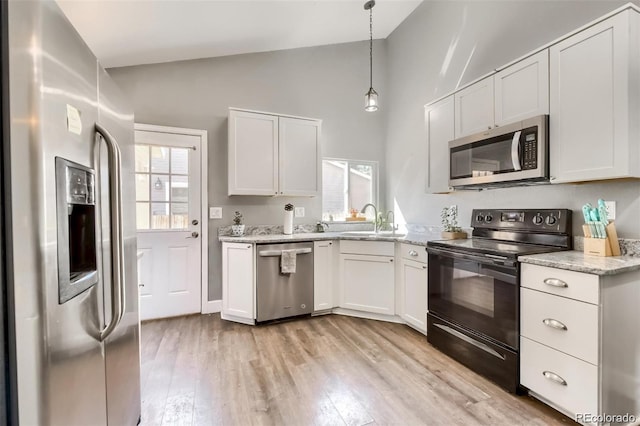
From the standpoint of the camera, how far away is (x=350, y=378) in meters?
2.05

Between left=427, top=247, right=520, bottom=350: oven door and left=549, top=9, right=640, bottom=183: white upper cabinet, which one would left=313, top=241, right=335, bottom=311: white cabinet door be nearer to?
left=427, top=247, right=520, bottom=350: oven door

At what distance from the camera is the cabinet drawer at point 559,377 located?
1.52 m

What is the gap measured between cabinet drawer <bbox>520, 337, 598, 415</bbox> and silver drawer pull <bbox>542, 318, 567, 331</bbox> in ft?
0.47

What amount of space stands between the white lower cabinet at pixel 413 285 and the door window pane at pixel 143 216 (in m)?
2.68

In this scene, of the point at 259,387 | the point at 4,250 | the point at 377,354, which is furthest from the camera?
A: the point at 377,354

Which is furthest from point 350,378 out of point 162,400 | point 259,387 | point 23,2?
point 23,2

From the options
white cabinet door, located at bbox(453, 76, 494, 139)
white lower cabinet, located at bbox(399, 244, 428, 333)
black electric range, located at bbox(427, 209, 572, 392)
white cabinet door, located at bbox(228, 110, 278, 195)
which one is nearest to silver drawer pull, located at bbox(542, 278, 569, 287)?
black electric range, located at bbox(427, 209, 572, 392)

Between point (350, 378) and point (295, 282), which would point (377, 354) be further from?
point (295, 282)

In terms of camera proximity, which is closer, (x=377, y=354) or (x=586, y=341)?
(x=586, y=341)

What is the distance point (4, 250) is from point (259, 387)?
5.66 feet

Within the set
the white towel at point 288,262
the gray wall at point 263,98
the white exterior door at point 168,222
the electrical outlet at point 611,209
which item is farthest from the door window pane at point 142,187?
the electrical outlet at point 611,209

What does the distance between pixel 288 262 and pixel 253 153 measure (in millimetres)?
1250

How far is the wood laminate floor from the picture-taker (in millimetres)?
1678

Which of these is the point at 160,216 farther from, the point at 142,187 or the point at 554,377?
the point at 554,377
